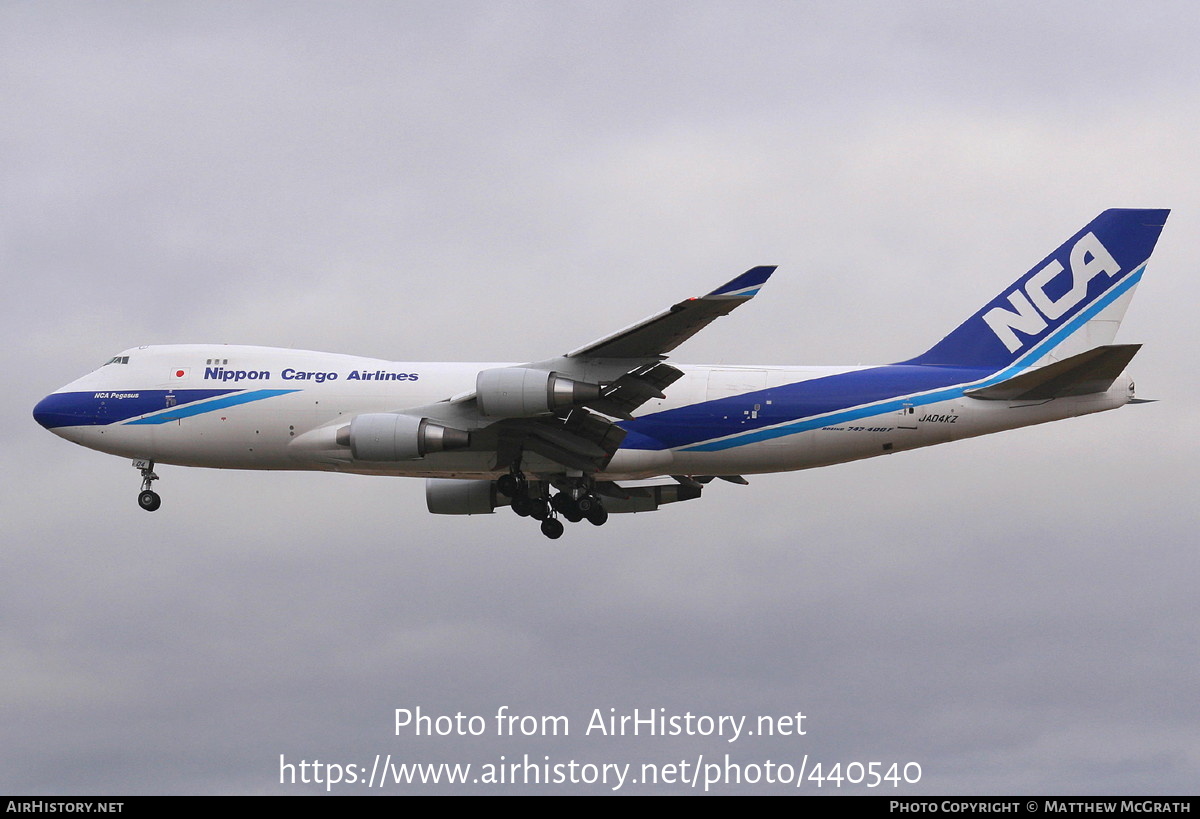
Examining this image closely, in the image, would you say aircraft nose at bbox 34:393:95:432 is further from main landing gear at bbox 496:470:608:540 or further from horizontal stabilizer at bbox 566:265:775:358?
horizontal stabilizer at bbox 566:265:775:358

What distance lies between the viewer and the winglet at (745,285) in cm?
3100

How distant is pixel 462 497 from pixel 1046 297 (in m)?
17.2

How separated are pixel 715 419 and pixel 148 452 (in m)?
15.3

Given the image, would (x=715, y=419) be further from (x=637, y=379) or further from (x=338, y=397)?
(x=338, y=397)

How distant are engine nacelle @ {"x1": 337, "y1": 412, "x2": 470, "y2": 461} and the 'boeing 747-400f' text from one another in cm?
5

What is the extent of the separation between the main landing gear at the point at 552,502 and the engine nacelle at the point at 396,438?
99.1 inches

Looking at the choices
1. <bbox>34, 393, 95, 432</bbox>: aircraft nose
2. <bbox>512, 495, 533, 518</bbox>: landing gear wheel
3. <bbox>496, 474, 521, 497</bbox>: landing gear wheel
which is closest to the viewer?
<bbox>496, 474, 521, 497</bbox>: landing gear wheel

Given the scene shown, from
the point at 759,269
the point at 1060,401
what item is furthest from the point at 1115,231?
the point at 759,269

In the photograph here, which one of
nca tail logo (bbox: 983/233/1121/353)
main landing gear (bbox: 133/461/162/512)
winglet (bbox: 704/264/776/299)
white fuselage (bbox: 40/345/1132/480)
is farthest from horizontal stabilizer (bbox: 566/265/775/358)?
main landing gear (bbox: 133/461/162/512)

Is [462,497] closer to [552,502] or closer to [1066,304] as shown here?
[552,502]

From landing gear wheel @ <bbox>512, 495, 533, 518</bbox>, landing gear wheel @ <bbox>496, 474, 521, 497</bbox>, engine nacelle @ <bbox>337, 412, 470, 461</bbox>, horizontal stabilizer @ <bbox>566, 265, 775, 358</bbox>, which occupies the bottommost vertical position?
landing gear wheel @ <bbox>512, 495, 533, 518</bbox>

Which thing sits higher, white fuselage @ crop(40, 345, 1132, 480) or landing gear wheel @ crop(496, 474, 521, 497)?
white fuselage @ crop(40, 345, 1132, 480)

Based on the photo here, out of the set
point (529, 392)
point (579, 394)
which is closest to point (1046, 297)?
point (579, 394)

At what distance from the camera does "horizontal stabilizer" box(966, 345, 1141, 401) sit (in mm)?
34812
